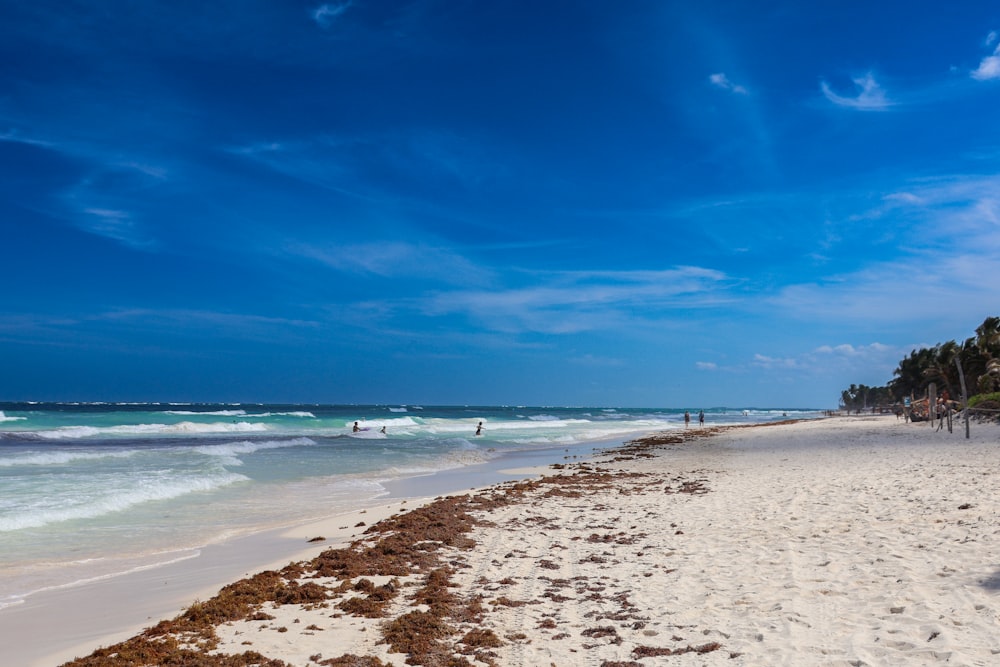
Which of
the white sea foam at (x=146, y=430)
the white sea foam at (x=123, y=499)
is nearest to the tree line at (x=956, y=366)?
the white sea foam at (x=123, y=499)

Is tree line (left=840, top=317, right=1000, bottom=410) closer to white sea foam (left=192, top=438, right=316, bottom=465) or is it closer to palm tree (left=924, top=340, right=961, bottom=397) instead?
palm tree (left=924, top=340, right=961, bottom=397)

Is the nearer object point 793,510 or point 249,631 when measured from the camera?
point 249,631

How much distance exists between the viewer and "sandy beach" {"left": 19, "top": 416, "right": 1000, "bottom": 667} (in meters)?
5.33

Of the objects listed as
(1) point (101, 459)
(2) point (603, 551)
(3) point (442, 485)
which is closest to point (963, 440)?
(3) point (442, 485)

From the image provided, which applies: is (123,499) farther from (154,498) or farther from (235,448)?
(235,448)

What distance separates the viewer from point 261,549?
10.2 m

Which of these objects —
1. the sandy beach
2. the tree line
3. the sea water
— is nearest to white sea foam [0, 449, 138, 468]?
the sea water

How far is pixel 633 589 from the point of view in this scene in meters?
7.11

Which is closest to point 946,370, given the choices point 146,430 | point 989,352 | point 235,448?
point 989,352

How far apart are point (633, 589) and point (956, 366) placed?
4578 centimetres

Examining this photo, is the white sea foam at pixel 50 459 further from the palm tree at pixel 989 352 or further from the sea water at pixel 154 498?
the palm tree at pixel 989 352

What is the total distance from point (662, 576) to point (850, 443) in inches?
917

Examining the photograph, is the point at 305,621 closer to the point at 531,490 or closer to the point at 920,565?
the point at 920,565

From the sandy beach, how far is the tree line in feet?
77.2
